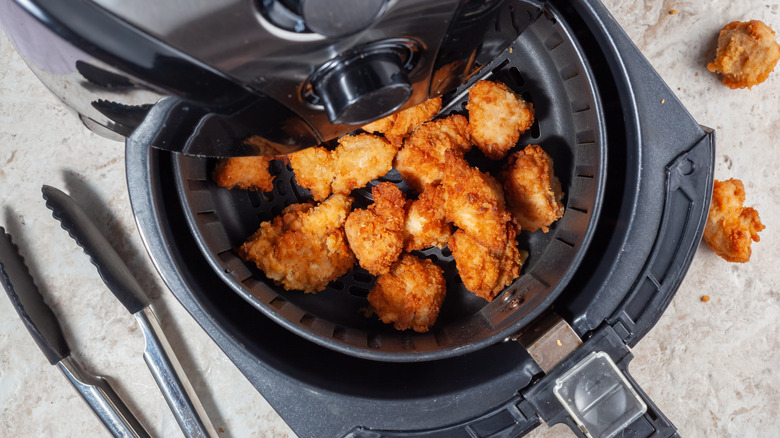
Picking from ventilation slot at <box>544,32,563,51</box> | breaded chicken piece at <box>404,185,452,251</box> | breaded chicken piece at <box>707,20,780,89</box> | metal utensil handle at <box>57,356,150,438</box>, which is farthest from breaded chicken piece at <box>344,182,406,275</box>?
breaded chicken piece at <box>707,20,780,89</box>

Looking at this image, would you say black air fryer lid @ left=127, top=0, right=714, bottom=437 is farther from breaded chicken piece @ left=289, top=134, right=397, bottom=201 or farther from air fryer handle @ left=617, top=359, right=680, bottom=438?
breaded chicken piece @ left=289, top=134, right=397, bottom=201

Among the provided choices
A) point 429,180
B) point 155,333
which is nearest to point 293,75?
point 429,180

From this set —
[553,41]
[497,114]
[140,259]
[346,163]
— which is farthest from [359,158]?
[140,259]

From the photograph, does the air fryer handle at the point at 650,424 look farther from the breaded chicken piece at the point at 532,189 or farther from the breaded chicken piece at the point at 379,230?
the breaded chicken piece at the point at 379,230

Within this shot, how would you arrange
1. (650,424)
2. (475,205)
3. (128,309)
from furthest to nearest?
(128,309) → (475,205) → (650,424)

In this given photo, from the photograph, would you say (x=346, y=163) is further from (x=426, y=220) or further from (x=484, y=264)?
(x=484, y=264)

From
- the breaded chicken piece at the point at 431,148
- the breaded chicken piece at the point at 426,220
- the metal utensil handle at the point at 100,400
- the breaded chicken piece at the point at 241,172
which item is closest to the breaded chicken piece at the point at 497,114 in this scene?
the breaded chicken piece at the point at 431,148

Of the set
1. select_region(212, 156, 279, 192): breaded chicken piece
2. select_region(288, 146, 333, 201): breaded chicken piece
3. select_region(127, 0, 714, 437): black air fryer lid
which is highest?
select_region(212, 156, 279, 192): breaded chicken piece

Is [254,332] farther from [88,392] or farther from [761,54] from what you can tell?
[761,54]
